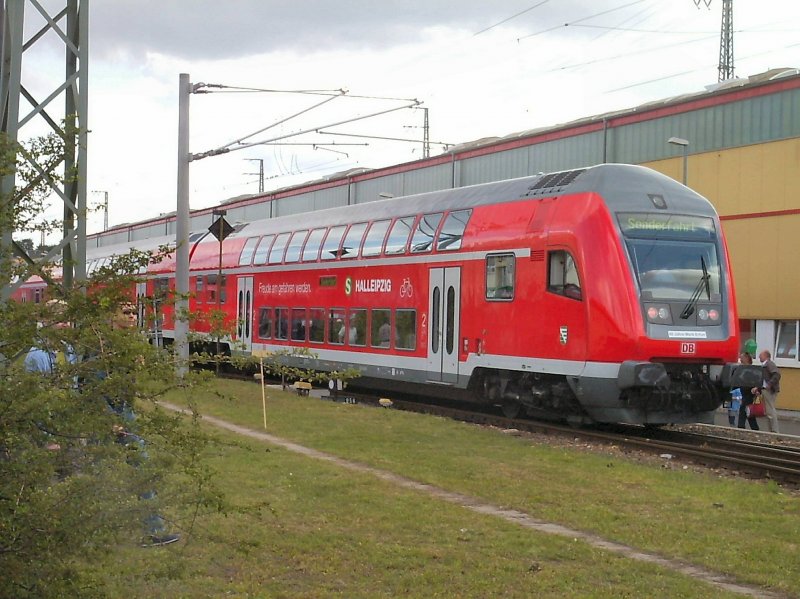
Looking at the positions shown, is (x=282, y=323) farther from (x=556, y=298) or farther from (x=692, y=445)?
(x=692, y=445)

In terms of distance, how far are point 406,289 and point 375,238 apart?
5.81 feet

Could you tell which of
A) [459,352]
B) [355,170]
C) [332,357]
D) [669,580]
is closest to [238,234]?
[332,357]

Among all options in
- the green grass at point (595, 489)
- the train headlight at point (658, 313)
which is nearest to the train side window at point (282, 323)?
the green grass at point (595, 489)

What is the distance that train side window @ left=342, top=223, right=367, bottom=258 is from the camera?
20.4m

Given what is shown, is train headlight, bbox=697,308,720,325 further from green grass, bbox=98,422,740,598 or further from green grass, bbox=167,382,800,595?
green grass, bbox=98,422,740,598

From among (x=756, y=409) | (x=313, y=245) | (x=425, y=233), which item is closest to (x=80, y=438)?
(x=425, y=233)

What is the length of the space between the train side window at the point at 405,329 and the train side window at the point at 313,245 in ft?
12.7

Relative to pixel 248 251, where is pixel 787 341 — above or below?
below

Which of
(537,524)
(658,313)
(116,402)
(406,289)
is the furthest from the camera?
(406,289)

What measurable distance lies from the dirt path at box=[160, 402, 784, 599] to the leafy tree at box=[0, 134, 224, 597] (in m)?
0.24

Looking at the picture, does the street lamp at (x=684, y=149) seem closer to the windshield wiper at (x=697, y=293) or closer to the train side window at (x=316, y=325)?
the windshield wiper at (x=697, y=293)

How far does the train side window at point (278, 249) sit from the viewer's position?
23.7 m

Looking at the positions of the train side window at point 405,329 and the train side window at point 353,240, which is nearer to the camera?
the train side window at point 405,329

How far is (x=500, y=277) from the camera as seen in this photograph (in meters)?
16.1
